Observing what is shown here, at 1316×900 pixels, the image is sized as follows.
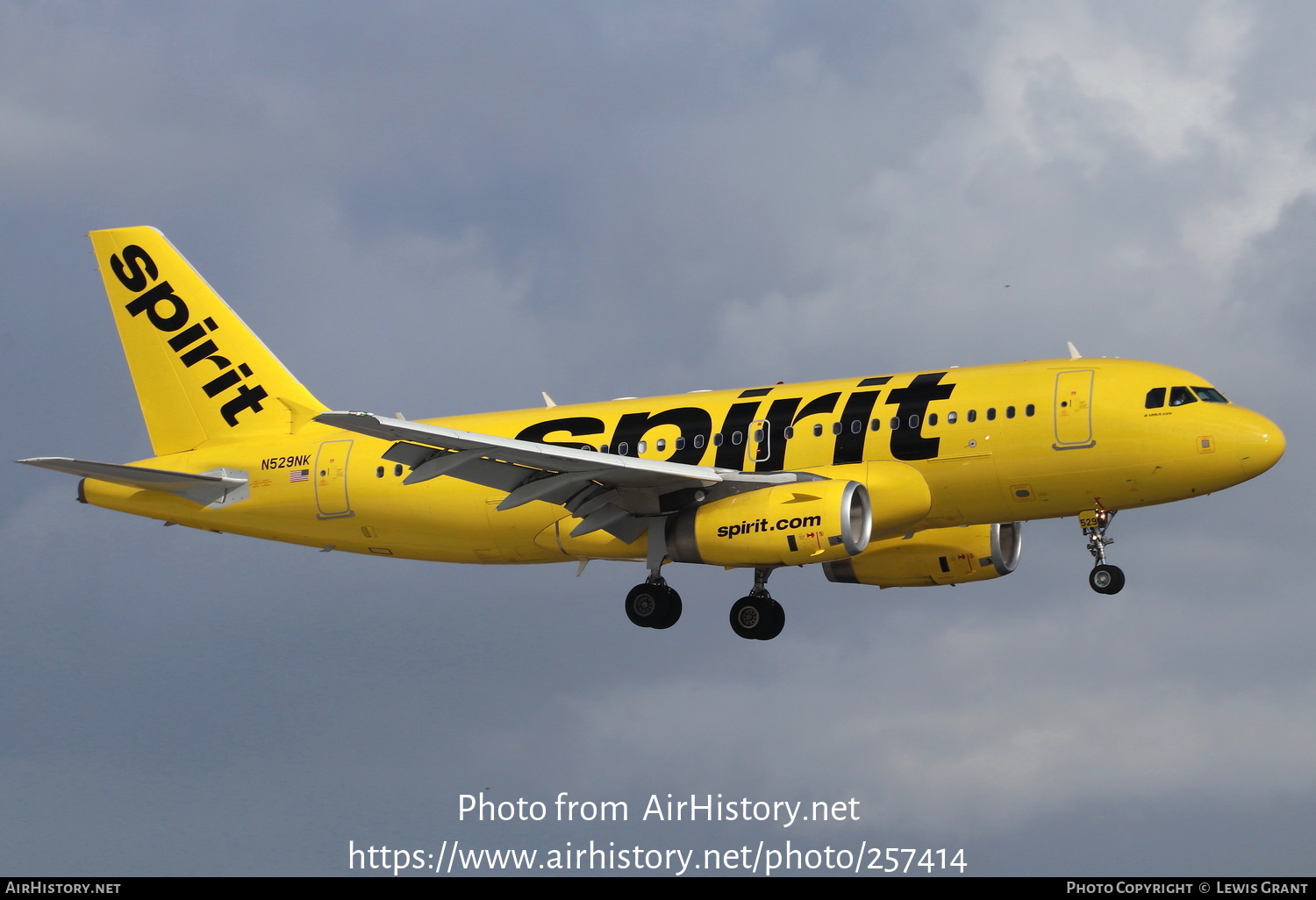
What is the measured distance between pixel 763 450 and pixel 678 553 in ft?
10.7

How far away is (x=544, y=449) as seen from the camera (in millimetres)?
37562

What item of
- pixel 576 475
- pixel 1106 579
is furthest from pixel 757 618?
pixel 1106 579

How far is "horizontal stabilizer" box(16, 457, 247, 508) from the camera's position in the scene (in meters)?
44.4

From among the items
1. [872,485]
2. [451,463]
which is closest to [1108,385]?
[872,485]

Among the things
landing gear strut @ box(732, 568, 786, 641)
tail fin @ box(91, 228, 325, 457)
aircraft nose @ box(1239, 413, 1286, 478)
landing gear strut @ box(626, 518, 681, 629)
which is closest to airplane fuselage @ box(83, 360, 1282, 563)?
aircraft nose @ box(1239, 413, 1286, 478)

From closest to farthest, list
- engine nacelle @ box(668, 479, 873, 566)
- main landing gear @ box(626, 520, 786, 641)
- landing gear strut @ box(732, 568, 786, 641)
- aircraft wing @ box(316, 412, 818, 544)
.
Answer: aircraft wing @ box(316, 412, 818, 544), engine nacelle @ box(668, 479, 873, 566), main landing gear @ box(626, 520, 786, 641), landing gear strut @ box(732, 568, 786, 641)

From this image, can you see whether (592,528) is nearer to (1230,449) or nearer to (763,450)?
(763,450)

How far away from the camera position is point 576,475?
3931 centimetres

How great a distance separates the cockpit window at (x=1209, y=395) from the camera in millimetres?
38562

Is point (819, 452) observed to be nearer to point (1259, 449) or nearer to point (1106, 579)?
point (1106, 579)

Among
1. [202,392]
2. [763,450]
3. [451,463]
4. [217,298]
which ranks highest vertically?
[217,298]

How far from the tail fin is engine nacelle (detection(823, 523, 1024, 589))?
16.4 metres

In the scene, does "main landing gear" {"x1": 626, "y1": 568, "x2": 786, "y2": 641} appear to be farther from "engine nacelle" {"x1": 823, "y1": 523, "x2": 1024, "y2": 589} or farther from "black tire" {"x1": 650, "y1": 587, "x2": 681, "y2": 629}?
"engine nacelle" {"x1": 823, "y1": 523, "x2": 1024, "y2": 589}

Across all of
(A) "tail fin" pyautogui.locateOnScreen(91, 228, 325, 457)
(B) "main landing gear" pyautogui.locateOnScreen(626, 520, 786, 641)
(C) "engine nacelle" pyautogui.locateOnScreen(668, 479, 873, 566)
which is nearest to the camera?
(C) "engine nacelle" pyautogui.locateOnScreen(668, 479, 873, 566)
